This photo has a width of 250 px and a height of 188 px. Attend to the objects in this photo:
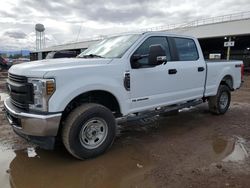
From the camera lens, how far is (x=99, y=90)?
4336mm

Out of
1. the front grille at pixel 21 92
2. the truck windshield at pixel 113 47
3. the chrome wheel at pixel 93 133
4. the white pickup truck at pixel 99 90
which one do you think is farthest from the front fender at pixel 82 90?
the truck windshield at pixel 113 47

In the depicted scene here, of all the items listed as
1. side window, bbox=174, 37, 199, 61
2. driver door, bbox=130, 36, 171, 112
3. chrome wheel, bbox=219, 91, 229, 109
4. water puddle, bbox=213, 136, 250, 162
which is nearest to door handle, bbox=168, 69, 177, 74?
driver door, bbox=130, 36, 171, 112

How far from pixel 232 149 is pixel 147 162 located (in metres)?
1.74

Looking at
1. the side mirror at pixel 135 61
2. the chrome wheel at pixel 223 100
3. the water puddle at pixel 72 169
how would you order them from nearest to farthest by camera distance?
1. the water puddle at pixel 72 169
2. the side mirror at pixel 135 61
3. the chrome wheel at pixel 223 100

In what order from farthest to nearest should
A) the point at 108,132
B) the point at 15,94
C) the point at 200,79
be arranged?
the point at 200,79, the point at 108,132, the point at 15,94

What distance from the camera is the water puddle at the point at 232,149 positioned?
178 inches

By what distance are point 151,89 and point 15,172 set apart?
8.90 feet

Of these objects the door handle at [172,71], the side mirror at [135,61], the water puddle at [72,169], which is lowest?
the water puddle at [72,169]

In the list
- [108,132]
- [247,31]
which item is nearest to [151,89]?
[108,132]

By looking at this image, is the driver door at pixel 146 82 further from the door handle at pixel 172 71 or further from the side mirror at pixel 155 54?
the side mirror at pixel 155 54

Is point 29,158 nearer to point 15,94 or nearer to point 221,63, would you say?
point 15,94

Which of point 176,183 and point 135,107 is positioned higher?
point 135,107

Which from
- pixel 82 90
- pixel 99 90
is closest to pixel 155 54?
pixel 99 90

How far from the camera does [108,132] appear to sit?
4461 mm
